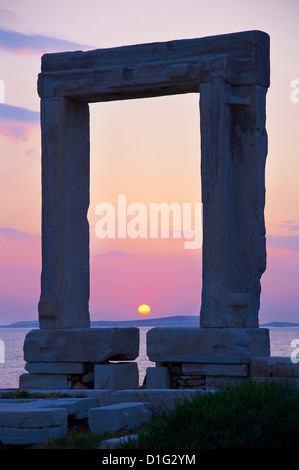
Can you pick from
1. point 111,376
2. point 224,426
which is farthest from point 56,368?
point 224,426

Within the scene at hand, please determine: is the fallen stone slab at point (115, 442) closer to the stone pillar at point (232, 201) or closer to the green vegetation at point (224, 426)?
the green vegetation at point (224, 426)

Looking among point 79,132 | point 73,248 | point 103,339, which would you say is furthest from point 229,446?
point 79,132

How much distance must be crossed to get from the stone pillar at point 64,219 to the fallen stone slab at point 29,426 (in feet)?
13.2

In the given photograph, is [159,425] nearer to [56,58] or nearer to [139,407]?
[139,407]

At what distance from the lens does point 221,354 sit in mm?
12773

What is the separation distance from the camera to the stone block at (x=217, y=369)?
12703 millimetres

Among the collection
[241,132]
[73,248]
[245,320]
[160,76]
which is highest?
[160,76]

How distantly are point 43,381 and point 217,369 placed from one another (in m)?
2.75

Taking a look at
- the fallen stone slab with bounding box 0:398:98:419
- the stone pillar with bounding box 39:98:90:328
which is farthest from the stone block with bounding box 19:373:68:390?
the fallen stone slab with bounding box 0:398:98:419

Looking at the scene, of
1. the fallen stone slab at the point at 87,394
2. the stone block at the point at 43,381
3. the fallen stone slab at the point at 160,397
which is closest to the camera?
the fallen stone slab at the point at 160,397

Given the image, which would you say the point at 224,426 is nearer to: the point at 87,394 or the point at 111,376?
the point at 87,394

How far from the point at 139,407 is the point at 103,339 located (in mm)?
3021

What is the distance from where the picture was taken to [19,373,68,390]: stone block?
13.8 meters

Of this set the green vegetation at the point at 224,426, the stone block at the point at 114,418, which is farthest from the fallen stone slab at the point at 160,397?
the green vegetation at the point at 224,426
